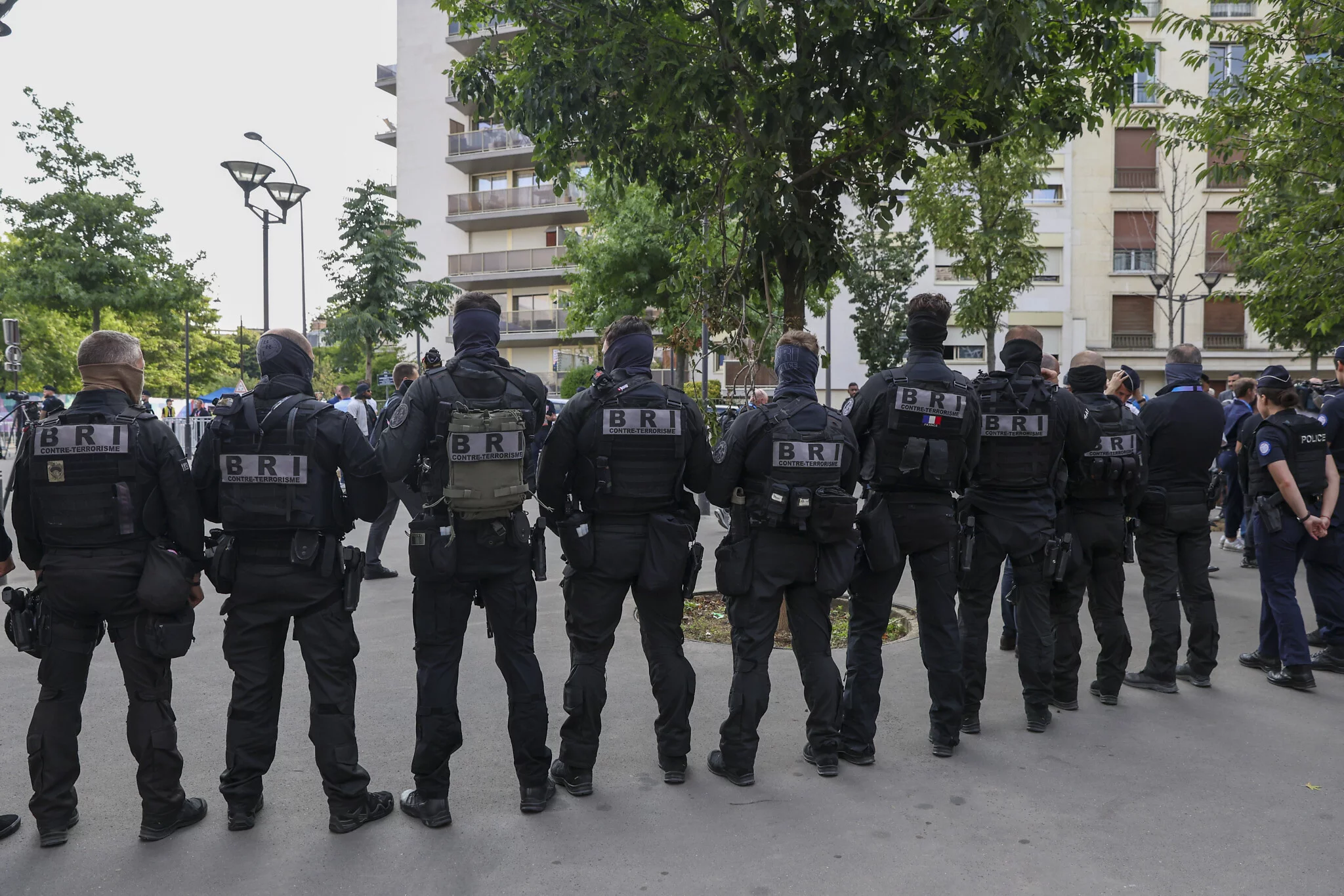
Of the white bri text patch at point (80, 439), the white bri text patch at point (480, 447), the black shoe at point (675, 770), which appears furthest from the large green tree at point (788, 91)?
the white bri text patch at point (80, 439)

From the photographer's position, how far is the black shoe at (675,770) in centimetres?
438

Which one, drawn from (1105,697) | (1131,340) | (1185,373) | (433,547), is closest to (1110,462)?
(1185,373)

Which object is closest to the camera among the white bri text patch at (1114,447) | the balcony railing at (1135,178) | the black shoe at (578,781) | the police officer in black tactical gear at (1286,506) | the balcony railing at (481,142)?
the black shoe at (578,781)

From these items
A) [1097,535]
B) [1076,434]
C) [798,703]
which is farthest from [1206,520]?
[798,703]

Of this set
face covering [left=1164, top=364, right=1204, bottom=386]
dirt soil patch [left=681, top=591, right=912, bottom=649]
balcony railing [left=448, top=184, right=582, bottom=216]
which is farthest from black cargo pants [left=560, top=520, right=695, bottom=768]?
balcony railing [left=448, top=184, right=582, bottom=216]

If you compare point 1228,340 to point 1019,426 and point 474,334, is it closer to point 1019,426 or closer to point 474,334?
point 1019,426

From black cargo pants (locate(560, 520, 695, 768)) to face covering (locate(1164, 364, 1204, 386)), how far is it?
3.84 m

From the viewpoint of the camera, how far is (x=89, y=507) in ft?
12.4

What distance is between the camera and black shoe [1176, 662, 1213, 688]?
5941 millimetres

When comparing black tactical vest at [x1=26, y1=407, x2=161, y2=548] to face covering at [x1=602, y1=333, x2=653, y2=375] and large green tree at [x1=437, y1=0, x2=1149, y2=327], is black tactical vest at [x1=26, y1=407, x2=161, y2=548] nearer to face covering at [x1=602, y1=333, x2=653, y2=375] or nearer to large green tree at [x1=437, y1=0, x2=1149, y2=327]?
face covering at [x1=602, y1=333, x2=653, y2=375]

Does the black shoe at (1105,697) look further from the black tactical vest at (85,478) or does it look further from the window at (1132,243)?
the window at (1132,243)

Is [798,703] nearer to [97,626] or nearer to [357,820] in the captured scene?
[357,820]

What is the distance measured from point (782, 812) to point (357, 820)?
1.81 meters

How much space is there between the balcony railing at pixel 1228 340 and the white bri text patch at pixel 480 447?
39272mm
